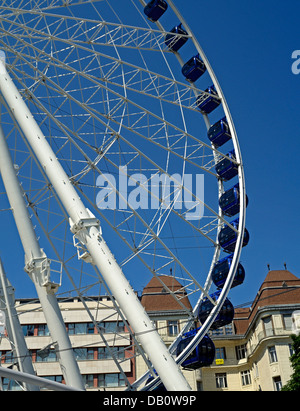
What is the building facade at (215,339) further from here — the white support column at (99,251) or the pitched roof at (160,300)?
the white support column at (99,251)

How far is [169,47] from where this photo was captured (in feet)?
111

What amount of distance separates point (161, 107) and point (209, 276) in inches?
377

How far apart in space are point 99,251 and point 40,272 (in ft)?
9.91

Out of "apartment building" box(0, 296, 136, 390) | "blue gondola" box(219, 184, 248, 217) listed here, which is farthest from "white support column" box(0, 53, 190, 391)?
"apartment building" box(0, 296, 136, 390)

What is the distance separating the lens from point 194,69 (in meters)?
33.4

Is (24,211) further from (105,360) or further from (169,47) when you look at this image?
(105,360)

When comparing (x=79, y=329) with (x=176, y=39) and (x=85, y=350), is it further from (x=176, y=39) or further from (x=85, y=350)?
(x=176, y=39)

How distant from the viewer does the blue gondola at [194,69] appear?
33375 mm

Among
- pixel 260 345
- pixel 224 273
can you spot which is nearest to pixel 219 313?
pixel 224 273

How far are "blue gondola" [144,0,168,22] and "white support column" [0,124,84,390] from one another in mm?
15346

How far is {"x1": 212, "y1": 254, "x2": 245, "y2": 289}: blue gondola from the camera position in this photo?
2777cm

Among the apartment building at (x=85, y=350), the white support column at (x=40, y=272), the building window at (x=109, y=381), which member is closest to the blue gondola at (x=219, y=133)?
the white support column at (x=40, y=272)
